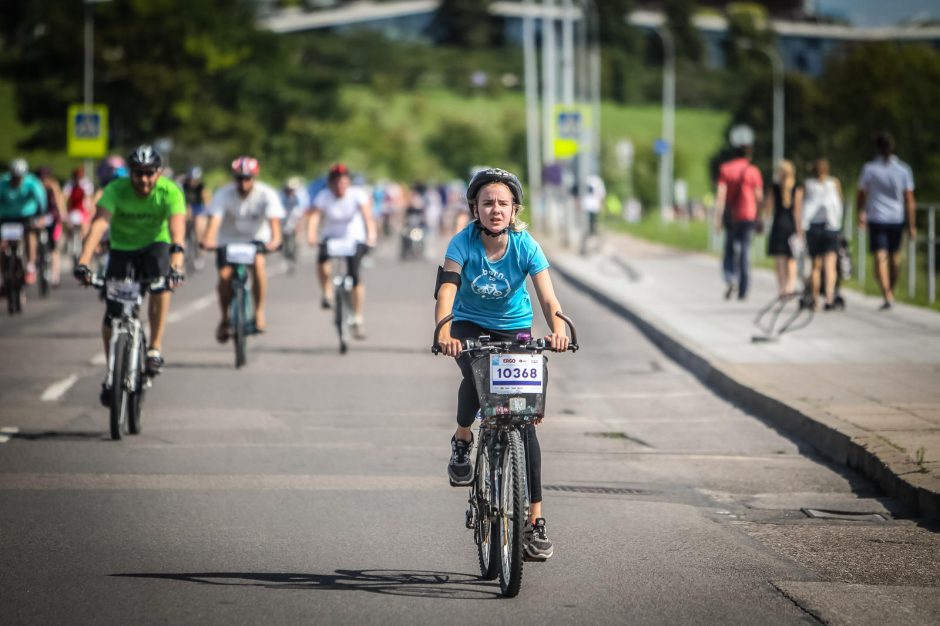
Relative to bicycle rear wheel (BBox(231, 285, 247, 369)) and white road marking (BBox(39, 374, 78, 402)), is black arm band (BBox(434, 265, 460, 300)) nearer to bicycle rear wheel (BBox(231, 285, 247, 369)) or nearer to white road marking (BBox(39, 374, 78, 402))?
white road marking (BBox(39, 374, 78, 402))

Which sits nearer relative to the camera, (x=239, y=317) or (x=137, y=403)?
(x=137, y=403)

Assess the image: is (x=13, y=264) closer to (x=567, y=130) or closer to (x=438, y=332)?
(x=438, y=332)

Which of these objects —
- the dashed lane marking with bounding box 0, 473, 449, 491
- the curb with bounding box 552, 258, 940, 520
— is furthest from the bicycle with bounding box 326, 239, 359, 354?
the dashed lane marking with bounding box 0, 473, 449, 491

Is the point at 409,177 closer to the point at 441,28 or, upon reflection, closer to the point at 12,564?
the point at 441,28

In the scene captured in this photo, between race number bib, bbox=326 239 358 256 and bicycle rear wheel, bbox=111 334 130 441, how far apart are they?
6.04 metres

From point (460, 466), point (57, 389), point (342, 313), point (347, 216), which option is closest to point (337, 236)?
point (347, 216)

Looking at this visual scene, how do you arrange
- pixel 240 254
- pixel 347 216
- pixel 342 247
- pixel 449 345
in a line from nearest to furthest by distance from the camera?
A: 1. pixel 449 345
2. pixel 240 254
3. pixel 342 247
4. pixel 347 216

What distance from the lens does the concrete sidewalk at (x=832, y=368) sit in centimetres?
952

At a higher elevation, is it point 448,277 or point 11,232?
point 11,232

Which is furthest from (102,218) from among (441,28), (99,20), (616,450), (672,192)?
(441,28)

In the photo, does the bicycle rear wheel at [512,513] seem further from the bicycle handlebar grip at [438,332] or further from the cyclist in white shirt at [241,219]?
the cyclist in white shirt at [241,219]

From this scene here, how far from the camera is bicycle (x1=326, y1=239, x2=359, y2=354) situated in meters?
16.7

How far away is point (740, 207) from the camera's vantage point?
21.5 meters

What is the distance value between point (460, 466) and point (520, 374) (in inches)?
33.3
